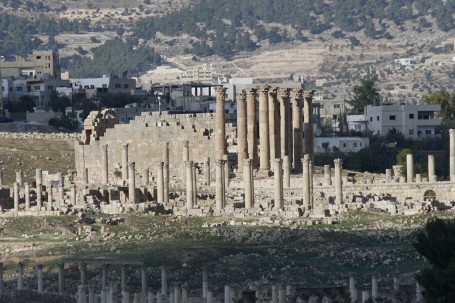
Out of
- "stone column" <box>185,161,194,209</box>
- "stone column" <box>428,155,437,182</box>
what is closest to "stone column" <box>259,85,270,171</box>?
"stone column" <box>428,155,437,182</box>

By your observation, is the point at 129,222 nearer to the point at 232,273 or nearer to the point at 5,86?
the point at 232,273

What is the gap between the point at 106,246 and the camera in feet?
234

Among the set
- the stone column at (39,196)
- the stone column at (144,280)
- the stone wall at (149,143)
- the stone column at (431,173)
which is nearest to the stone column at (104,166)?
the stone wall at (149,143)

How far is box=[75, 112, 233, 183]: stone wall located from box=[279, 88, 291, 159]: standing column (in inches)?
168

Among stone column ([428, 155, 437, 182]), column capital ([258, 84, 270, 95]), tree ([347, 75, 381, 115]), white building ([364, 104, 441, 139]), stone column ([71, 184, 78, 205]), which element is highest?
column capital ([258, 84, 270, 95])

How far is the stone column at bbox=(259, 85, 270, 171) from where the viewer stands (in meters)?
98.4

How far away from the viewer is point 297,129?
10181 centimetres

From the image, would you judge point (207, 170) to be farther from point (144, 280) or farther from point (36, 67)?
point (36, 67)

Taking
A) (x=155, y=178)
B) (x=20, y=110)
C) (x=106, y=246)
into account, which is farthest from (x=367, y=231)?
(x=20, y=110)

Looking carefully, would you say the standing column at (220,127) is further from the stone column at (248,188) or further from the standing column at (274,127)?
the stone column at (248,188)

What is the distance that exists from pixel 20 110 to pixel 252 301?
8607 centimetres

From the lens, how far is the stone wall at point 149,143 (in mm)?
103750

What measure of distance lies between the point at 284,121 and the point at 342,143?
77.9 feet

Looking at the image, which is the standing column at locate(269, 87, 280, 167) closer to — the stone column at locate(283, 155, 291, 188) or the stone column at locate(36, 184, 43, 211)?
the stone column at locate(283, 155, 291, 188)
